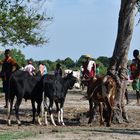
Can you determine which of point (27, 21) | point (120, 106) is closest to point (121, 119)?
point (120, 106)

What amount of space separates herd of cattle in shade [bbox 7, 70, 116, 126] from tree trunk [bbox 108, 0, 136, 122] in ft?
3.34

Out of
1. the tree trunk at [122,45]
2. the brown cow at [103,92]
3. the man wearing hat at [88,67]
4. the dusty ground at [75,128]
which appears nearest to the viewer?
the dusty ground at [75,128]

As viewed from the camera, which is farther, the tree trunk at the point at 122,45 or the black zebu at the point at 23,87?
the tree trunk at the point at 122,45

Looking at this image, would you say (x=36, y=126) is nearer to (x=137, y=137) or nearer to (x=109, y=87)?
(x=109, y=87)

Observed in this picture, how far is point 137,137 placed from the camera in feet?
46.5

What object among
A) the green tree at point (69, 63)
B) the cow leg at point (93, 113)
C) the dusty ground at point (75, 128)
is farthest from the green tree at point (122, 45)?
the green tree at point (69, 63)

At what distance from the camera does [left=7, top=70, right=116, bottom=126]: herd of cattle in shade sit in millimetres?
17484

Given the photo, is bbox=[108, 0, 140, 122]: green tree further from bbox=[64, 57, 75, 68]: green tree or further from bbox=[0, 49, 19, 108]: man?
bbox=[64, 57, 75, 68]: green tree

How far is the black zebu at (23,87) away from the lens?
58.3 ft

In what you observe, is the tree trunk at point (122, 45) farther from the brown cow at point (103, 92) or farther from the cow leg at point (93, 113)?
the brown cow at point (103, 92)

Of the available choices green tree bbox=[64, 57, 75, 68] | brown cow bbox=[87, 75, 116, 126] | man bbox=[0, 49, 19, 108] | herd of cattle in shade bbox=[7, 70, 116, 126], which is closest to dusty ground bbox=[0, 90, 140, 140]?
herd of cattle in shade bbox=[7, 70, 116, 126]

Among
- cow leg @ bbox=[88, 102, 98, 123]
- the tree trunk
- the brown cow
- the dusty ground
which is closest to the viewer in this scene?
the dusty ground

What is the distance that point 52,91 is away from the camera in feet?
58.5

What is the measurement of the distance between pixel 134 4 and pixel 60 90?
373cm
